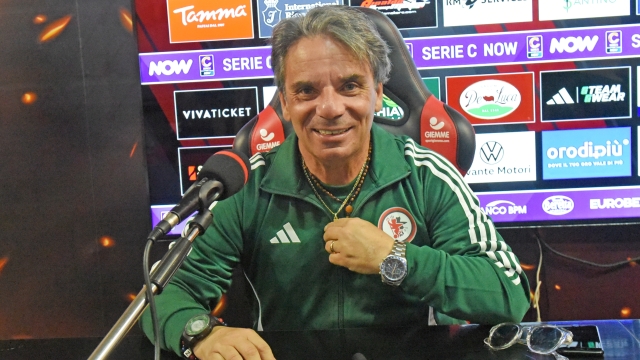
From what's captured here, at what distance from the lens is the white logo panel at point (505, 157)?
2746mm

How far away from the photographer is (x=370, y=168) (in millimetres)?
1757

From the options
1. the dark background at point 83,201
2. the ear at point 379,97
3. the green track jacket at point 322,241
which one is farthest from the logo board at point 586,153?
the ear at point 379,97

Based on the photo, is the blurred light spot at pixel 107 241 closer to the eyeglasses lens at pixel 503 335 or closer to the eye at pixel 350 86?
the eye at pixel 350 86

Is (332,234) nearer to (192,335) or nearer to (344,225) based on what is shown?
(344,225)

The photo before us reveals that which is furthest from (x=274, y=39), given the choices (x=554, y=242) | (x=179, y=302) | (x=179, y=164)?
(x=554, y=242)

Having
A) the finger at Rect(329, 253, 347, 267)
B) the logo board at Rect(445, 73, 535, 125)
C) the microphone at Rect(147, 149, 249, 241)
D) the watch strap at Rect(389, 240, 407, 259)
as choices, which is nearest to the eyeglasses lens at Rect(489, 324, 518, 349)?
the watch strap at Rect(389, 240, 407, 259)

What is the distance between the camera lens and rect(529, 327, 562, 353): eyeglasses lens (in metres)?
1.18

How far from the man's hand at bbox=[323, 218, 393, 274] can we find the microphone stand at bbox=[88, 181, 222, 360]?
0.57m

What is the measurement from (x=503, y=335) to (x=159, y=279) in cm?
79

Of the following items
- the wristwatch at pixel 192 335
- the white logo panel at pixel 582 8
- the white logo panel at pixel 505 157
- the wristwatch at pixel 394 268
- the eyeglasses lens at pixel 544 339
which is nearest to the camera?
the eyeglasses lens at pixel 544 339

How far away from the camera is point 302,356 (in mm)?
1239

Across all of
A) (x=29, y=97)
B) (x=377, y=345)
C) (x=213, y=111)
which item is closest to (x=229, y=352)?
(x=377, y=345)

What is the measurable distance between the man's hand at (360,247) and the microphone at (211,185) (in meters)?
0.43

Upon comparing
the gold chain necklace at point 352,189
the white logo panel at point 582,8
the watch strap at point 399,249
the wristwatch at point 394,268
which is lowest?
the wristwatch at point 394,268
